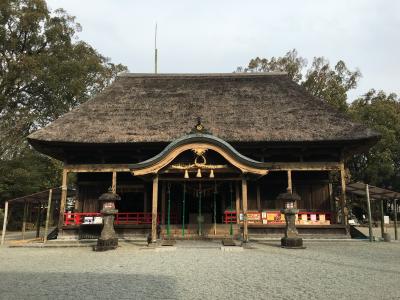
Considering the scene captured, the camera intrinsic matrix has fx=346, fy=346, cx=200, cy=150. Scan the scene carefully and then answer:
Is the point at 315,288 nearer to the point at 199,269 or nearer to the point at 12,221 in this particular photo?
the point at 199,269

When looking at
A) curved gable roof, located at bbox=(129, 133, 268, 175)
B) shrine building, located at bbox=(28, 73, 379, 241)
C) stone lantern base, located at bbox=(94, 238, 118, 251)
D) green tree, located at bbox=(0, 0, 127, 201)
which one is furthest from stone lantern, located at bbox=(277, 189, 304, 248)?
green tree, located at bbox=(0, 0, 127, 201)

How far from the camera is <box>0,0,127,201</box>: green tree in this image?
25766 millimetres

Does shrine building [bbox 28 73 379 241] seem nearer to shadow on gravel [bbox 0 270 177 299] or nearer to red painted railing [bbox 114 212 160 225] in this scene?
red painted railing [bbox 114 212 160 225]

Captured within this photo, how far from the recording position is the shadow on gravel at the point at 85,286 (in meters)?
5.59

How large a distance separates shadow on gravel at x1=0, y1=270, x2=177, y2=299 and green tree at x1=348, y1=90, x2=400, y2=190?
28.4m

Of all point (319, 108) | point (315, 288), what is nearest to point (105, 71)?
point (319, 108)

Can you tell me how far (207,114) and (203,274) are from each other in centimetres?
1035

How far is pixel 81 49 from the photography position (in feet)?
98.9

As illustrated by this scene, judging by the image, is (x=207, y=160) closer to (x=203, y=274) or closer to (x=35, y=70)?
(x=203, y=274)

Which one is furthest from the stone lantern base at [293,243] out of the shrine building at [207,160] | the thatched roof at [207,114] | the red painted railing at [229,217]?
the thatched roof at [207,114]

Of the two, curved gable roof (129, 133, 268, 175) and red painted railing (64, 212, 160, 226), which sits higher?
curved gable roof (129, 133, 268, 175)

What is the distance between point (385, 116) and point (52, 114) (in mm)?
30630

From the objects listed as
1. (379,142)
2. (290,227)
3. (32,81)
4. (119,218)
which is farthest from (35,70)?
(379,142)

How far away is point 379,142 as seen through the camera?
3122cm
